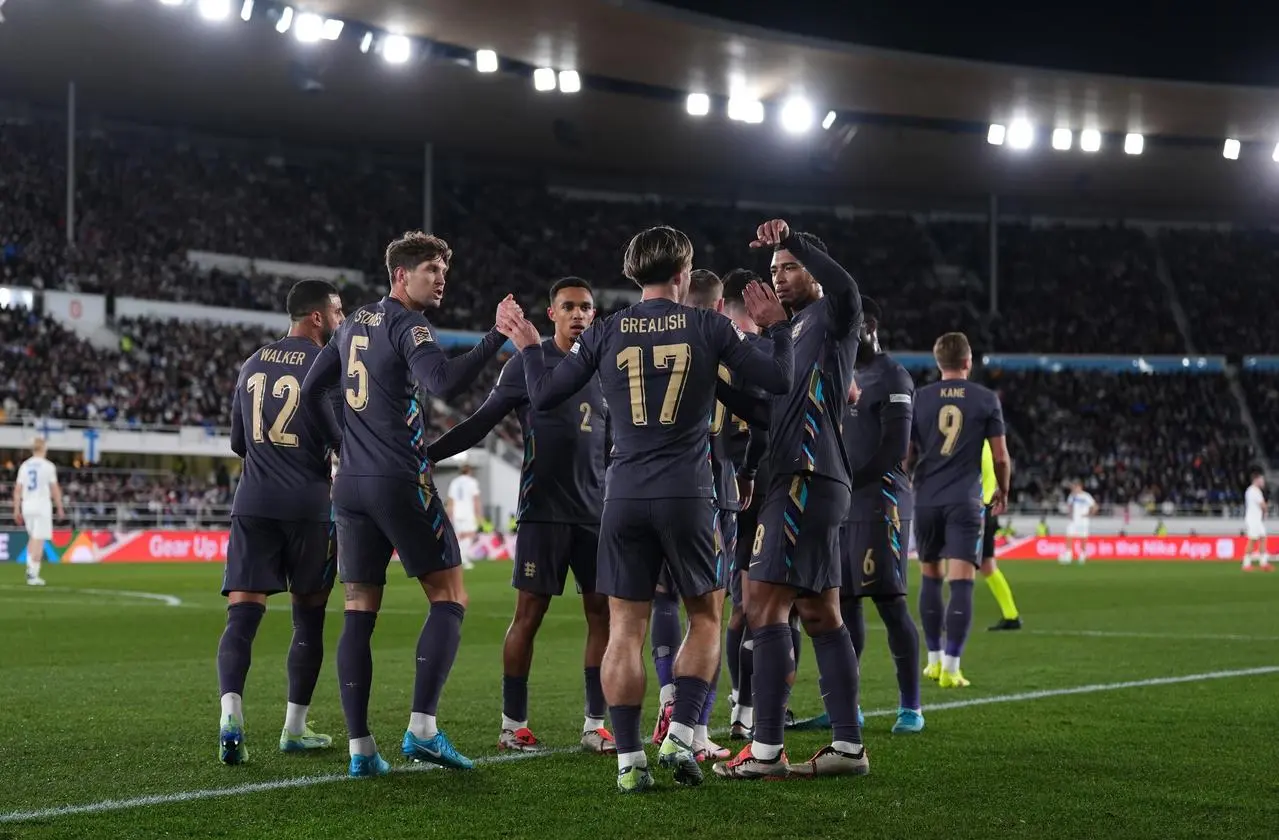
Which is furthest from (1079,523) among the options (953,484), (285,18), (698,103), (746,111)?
(953,484)

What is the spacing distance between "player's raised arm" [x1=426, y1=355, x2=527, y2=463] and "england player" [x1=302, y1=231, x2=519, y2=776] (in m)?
0.38

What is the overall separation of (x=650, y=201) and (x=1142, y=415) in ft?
59.5

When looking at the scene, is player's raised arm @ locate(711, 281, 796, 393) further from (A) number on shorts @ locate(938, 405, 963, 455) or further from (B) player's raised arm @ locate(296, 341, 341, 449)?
(A) number on shorts @ locate(938, 405, 963, 455)

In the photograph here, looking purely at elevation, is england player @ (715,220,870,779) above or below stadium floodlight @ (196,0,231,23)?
below

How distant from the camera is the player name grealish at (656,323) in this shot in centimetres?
583

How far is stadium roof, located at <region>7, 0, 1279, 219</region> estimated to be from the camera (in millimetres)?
33969

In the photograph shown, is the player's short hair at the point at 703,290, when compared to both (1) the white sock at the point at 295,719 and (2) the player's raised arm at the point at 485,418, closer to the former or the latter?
(2) the player's raised arm at the point at 485,418

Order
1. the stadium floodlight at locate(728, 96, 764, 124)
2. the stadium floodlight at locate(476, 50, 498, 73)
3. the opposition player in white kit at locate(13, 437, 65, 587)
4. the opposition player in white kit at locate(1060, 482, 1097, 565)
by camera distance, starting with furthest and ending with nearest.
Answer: the stadium floodlight at locate(728, 96, 764, 124)
the opposition player in white kit at locate(1060, 482, 1097, 565)
the stadium floodlight at locate(476, 50, 498, 73)
the opposition player in white kit at locate(13, 437, 65, 587)

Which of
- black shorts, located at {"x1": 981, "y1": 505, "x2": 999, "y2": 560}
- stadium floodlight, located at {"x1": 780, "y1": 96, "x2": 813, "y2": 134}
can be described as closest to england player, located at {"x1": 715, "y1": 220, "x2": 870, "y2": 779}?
black shorts, located at {"x1": 981, "y1": 505, "x2": 999, "y2": 560}

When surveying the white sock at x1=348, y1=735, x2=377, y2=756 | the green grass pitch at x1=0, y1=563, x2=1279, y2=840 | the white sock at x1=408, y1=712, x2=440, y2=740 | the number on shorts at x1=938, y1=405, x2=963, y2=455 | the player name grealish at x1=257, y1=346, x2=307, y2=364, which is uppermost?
the player name grealish at x1=257, y1=346, x2=307, y2=364

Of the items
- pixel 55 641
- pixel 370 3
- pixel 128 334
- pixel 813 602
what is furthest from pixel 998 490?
pixel 128 334

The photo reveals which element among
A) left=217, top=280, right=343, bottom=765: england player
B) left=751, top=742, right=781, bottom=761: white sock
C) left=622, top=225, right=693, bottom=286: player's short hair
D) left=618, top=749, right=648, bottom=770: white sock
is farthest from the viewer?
left=217, top=280, right=343, bottom=765: england player

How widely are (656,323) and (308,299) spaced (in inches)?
84.1

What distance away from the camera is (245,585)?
6.88 meters
